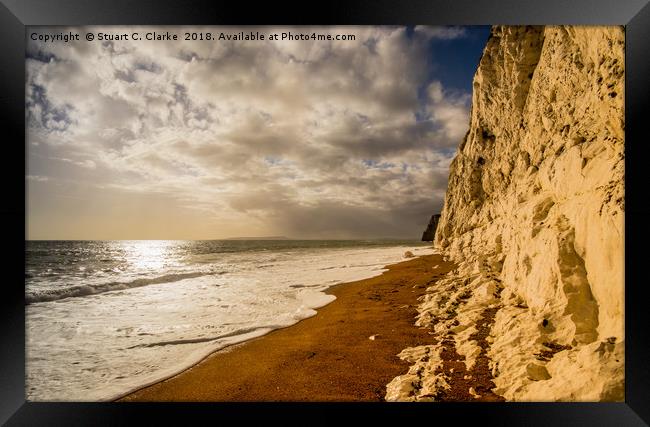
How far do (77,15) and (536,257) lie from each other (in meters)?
6.28

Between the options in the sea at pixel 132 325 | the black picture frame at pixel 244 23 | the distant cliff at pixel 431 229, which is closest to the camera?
the black picture frame at pixel 244 23

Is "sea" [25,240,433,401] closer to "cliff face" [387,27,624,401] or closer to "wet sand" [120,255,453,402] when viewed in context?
"wet sand" [120,255,453,402]

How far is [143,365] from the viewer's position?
3.98 meters

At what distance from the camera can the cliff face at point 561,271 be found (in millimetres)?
2596

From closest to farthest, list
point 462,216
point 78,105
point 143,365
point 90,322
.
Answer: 1. point 143,365
2. point 78,105
3. point 90,322
4. point 462,216

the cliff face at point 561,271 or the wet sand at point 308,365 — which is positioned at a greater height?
the cliff face at point 561,271

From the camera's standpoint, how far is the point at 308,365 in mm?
3633

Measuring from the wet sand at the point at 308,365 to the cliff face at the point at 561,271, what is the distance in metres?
0.31

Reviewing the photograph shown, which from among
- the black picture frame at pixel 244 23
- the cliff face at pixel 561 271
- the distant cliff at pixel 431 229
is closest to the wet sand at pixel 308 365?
the black picture frame at pixel 244 23

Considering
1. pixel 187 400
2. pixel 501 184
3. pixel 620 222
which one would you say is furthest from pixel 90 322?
pixel 501 184

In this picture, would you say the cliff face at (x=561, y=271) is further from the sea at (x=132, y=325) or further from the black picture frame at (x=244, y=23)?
the sea at (x=132, y=325)

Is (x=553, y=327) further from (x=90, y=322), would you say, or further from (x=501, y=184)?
(x=90, y=322)

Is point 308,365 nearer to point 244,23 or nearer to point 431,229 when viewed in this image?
point 244,23

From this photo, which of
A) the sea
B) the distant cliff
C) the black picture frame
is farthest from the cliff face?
the distant cliff
